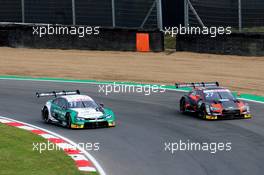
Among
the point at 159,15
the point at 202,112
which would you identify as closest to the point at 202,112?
the point at 202,112

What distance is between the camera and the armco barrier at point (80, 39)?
4156 centimetres

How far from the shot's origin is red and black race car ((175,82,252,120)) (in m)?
26.5

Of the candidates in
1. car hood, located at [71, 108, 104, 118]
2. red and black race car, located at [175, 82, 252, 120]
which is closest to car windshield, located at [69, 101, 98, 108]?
car hood, located at [71, 108, 104, 118]

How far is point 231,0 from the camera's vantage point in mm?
39219

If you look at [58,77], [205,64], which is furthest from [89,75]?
[205,64]

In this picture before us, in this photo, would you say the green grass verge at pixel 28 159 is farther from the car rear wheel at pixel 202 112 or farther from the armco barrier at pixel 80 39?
the armco barrier at pixel 80 39

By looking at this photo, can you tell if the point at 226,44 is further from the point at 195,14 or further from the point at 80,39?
the point at 80,39

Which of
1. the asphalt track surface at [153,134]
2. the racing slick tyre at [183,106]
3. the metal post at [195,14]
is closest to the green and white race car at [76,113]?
the asphalt track surface at [153,134]

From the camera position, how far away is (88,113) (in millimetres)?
25375

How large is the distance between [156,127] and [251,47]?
1431cm

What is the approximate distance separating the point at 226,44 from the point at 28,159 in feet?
69.3

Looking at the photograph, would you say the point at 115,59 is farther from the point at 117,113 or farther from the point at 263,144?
the point at 263,144

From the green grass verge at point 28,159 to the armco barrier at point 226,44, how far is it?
17.1m

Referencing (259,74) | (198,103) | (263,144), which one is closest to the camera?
(263,144)
